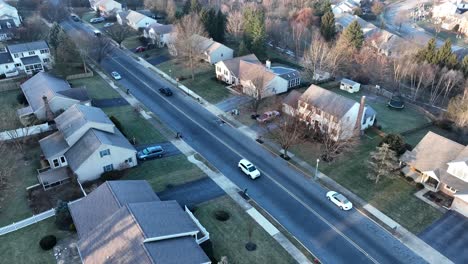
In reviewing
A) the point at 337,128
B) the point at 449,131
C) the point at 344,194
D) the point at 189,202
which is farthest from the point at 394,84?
the point at 189,202

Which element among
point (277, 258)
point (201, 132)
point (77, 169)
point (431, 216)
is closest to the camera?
point (277, 258)

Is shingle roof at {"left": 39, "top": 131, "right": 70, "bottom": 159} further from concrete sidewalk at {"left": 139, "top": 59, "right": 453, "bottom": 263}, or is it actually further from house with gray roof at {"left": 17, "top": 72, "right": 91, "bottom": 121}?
Answer: concrete sidewalk at {"left": 139, "top": 59, "right": 453, "bottom": 263}

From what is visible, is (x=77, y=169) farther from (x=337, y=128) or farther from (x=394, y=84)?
(x=394, y=84)

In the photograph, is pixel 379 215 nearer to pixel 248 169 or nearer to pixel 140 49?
pixel 248 169

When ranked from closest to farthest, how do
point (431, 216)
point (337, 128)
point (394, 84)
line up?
Answer: 1. point (431, 216)
2. point (337, 128)
3. point (394, 84)

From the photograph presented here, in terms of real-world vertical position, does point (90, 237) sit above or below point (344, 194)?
above

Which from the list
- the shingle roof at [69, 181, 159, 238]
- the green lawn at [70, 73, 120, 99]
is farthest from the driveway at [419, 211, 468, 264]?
the green lawn at [70, 73, 120, 99]

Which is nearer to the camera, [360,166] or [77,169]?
[77,169]
